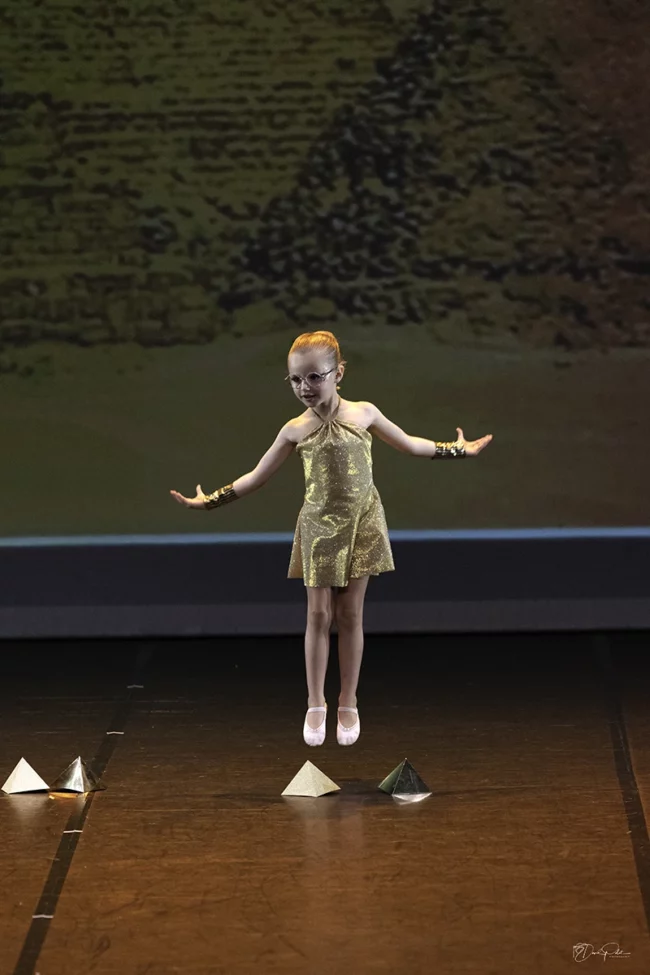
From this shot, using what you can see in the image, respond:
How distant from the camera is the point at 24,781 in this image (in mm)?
3500

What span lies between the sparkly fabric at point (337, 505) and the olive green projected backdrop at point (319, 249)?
6.50 feet

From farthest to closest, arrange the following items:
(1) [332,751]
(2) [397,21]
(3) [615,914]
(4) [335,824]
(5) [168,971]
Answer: (2) [397,21]
(1) [332,751]
(4) [335,824]
(3) [615,914]
(5) [168,971]

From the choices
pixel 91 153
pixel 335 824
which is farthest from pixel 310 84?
pixel 335 824

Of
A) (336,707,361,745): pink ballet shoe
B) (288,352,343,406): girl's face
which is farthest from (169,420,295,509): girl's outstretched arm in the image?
(336,707,361,745): pink ballet shoe

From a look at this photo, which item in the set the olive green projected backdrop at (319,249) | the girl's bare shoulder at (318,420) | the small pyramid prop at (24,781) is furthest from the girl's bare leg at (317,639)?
the olive green projected backdrop at (319,249)

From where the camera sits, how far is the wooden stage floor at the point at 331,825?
2.59 m

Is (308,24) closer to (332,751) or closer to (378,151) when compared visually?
(378,151)

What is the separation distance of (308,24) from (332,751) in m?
2.81

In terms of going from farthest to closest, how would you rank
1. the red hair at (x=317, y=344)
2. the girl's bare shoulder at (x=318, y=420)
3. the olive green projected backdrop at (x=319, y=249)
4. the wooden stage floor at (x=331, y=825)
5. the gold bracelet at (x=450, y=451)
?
the olive green projected backdrop at (x=319, y=249) < the gold bracelet at (x=450, y=451) < the girl's bare shoulder at (x=318, y=420) < the red hair at (x=317, y=344) < the wooden stage floor at (x=331, y=825)

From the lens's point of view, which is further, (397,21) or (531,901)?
(397,21)

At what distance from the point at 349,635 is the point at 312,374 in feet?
2.25

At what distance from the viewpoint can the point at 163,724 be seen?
4098 millimetres

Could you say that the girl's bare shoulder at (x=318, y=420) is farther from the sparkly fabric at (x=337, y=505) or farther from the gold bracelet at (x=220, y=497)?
the gold bracelet at (x=220, y=497)

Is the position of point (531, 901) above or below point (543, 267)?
below
